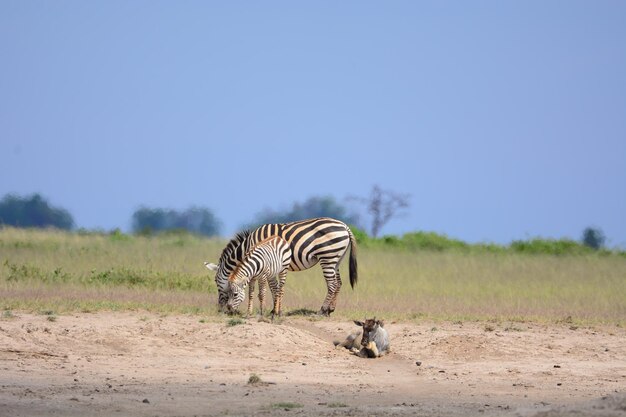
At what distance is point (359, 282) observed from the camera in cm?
2080

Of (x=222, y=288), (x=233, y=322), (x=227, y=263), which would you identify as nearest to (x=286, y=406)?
(x=233, y=322)

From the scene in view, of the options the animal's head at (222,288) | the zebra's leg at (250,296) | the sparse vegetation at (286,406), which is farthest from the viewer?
the animal's head at (222,288)

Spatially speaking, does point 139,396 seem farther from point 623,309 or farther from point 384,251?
point 384,251

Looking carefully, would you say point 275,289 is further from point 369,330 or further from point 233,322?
point 369,330

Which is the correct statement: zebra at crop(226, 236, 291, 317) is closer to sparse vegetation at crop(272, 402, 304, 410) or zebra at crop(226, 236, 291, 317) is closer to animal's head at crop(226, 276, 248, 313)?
animal's head at crop(226, 276, 248, 313)

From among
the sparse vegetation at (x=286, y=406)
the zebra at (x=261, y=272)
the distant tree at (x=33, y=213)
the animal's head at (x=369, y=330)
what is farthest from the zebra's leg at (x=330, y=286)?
the distant tree at (x=33, y=213)

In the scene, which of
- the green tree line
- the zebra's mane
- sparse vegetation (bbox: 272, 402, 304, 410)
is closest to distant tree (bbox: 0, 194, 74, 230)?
the green tree line

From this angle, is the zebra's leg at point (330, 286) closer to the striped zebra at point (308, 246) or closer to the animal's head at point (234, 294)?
the striped zebra at point (308, 246)

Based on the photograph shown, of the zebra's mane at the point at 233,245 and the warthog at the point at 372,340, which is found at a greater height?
the zebra's mane at the point at 233,245

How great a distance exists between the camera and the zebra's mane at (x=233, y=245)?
16844 mm

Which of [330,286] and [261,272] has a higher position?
[261,272]

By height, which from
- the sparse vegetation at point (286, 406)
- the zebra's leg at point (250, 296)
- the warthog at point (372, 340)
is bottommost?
the sparse vegetation at point (286, 406)

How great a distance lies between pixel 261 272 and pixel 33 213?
2173 cm

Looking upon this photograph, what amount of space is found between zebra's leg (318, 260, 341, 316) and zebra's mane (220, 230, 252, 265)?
4.27 feet
